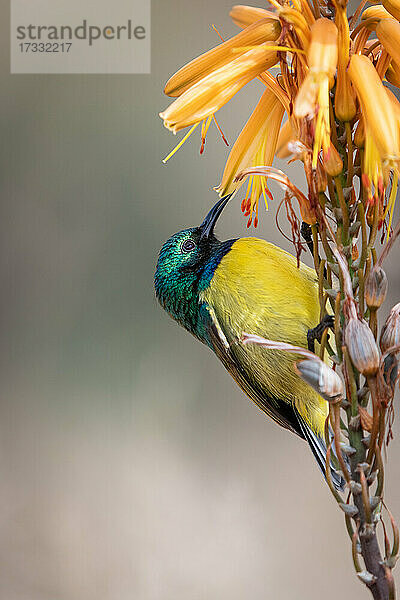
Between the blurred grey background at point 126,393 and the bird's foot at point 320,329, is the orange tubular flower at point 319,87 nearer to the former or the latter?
the bird's foot at point 320,329

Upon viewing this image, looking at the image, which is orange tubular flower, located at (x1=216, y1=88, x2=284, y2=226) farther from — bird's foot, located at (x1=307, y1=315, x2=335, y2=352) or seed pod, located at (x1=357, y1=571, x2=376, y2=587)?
seed pod, located at (x1=357, y1=571, x2=376, y2=587)

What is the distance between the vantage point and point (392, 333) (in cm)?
31

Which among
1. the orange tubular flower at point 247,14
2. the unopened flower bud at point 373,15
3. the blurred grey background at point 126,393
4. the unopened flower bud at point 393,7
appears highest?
the orange tubular flower at point 247,14

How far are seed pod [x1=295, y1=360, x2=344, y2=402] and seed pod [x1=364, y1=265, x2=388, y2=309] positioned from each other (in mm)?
40

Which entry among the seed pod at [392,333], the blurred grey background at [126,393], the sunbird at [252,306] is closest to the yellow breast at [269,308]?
the sunbird at [252,306]

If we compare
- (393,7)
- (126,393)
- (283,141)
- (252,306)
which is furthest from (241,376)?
(126,393)

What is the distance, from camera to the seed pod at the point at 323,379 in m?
0.31

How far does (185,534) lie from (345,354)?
0.79 meters

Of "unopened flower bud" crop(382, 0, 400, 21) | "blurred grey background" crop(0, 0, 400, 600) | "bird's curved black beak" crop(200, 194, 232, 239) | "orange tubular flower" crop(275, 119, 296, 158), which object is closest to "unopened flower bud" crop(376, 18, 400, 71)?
"unopened flower bud" crop(382, 0, 400, 21)

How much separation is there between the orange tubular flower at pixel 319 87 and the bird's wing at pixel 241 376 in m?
0.24

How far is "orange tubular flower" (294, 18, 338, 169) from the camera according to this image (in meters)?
0.29

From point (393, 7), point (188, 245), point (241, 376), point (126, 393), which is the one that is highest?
point (393, 7)

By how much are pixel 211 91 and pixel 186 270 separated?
0.78ft

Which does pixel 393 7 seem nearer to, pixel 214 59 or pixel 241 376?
pixel 214 59
